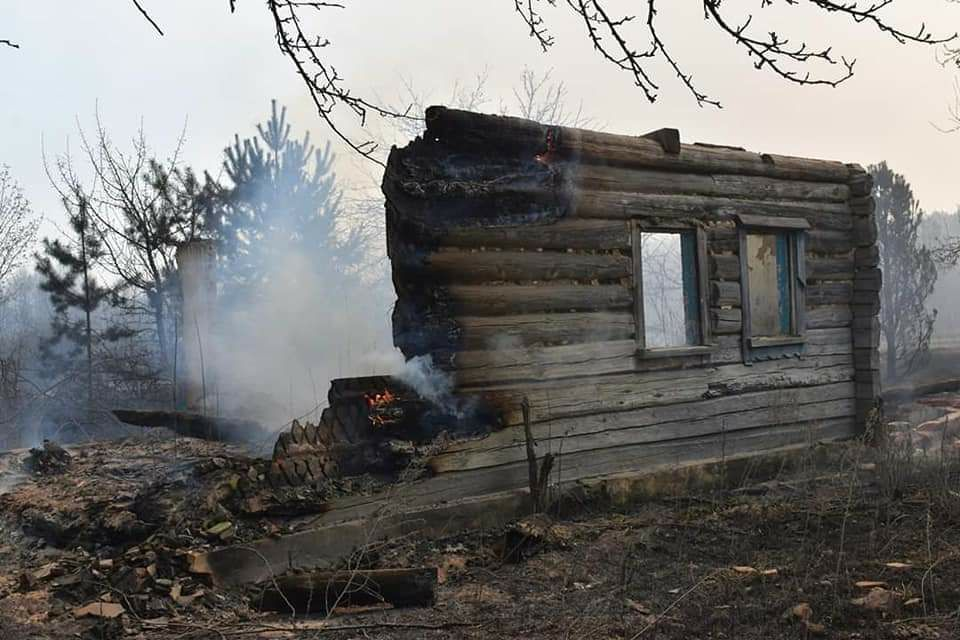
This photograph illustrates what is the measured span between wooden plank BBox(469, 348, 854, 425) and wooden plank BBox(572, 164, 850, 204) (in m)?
1.64

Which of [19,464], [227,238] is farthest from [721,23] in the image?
[227,238]

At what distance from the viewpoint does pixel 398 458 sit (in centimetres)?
595

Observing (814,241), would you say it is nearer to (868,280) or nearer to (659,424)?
(868,280)

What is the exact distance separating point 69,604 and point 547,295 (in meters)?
4.17

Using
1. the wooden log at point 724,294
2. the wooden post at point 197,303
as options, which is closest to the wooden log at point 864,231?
the wooden log at point 724,294

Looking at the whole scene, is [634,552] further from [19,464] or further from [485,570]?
[19,464]

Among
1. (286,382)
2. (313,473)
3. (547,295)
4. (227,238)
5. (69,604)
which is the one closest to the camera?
(69,604)

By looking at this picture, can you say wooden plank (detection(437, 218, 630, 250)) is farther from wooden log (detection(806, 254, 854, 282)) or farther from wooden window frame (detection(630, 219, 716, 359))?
wooden log (detection(806, 254, 854, 282))

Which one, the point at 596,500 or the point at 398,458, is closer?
the point at 398,458

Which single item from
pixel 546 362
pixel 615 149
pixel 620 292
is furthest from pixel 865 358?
pixel 546 362

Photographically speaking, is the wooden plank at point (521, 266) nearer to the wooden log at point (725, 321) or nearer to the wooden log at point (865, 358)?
the wooden log at point (725, 321)

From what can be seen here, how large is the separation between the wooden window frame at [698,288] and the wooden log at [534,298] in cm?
16

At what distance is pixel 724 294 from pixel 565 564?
12.3 ft

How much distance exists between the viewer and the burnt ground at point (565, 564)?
4.01 meters
